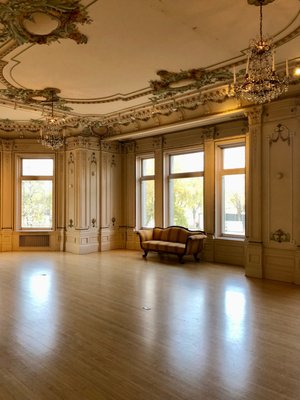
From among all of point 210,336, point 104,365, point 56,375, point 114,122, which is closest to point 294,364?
point 210,336

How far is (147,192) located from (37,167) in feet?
11.1

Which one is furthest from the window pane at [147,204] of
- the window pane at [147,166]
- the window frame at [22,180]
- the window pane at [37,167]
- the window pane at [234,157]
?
the window pane at [37,167]

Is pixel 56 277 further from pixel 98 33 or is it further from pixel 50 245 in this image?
pixel 98 33

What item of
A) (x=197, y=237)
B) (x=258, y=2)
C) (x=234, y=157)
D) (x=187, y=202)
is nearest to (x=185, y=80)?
(x=258, y=2)

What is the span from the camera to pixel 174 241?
26.6 ft

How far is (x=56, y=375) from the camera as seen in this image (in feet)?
8.86

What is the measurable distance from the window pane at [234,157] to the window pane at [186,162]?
2.20 feet

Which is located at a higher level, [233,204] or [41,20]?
[41,20]

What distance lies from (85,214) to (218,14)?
663cm

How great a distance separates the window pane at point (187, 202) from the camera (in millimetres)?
8258

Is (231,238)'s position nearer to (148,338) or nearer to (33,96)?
(148,338)

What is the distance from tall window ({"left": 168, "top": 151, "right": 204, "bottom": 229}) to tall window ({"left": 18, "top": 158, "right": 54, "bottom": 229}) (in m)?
3.61

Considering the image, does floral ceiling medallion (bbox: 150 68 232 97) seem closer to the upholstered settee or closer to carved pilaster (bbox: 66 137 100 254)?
the upholstered settee

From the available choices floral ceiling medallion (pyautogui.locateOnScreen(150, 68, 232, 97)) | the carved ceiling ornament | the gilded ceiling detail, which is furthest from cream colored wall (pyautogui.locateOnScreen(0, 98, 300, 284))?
the gilded ceiling detail
